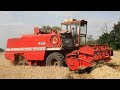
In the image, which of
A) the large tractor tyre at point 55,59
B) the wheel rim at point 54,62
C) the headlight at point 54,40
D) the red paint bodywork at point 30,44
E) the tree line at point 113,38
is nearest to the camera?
the large tractor tyre at point 55,59

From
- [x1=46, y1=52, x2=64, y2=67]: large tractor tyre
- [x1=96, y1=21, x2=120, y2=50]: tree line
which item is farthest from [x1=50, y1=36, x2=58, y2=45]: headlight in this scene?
[x1=96, y1=21, x2=120, y2=50]: tree line

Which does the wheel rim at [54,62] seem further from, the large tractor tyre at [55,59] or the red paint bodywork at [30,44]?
the red paint bodywork at [30,44]

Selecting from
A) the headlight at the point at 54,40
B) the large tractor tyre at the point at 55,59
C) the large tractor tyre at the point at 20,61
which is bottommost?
the large tractor tyre at the point at 20,61

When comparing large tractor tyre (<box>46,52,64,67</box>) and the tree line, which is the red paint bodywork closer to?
large tractor tyre (<box>46,52,64,67</box>)

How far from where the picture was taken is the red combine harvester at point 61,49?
35.2 ft

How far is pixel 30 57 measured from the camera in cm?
1291

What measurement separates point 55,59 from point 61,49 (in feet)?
1.82

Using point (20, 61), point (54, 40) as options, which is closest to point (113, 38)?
point (20, 61)

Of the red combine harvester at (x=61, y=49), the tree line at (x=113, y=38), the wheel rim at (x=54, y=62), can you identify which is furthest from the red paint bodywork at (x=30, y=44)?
the tree line at (x=113, y=38)

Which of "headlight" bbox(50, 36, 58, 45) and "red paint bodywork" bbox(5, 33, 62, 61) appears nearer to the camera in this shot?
"headlight" bbox(50, 36, 58, 45)

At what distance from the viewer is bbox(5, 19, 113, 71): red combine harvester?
10719 mm

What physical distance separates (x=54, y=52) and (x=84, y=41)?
1.81 meters

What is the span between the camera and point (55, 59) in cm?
1186
